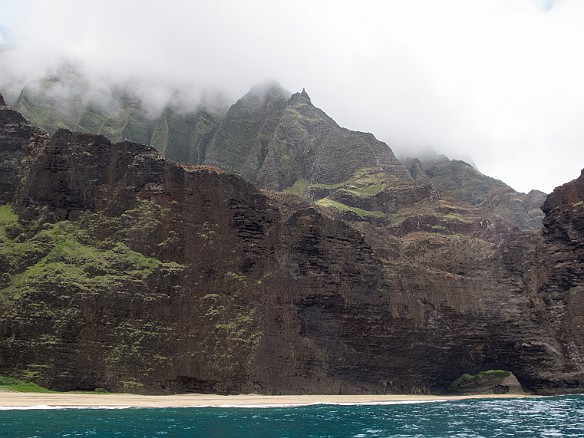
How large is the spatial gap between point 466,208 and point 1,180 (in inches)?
4299

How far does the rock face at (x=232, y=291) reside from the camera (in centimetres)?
7119

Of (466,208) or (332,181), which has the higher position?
(332,181)

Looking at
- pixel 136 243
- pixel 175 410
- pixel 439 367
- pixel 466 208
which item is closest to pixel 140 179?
pixel 136 243

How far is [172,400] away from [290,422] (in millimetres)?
22015

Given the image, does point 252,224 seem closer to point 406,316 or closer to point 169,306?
point 169,306

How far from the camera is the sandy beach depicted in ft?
189

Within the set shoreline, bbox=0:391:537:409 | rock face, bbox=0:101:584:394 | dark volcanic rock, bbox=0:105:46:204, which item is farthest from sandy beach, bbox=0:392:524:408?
dark volcanic rock, bbox=0:105:46:204

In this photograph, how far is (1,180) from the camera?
82.5 m

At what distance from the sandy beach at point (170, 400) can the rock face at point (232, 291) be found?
2.97 m

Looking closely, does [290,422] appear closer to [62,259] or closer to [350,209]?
[62,259]

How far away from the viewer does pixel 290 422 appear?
47.6 metres

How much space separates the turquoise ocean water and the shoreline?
3.70 m

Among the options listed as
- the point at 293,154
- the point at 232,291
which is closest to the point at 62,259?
the point at 232,291

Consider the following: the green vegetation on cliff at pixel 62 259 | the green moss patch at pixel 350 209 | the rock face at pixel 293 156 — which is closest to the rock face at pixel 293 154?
the rock face at pixel 293 156
